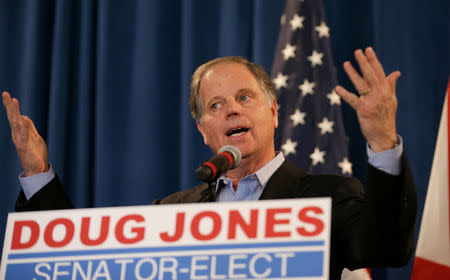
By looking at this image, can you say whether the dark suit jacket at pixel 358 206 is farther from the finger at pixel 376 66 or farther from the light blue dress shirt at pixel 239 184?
the finger at pixel 376 66

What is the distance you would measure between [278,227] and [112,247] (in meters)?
A: 0.33

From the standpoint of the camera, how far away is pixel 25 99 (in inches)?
129

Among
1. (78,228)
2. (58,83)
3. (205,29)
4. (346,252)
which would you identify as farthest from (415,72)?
(78,228)

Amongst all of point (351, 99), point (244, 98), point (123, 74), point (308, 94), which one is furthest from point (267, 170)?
point (123, 74)

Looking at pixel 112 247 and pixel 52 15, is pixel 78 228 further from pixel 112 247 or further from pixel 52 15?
pixel 52 15

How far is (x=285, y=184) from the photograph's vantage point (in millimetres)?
1892

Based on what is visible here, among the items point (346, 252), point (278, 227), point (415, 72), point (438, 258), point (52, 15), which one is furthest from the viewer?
point (52, 15)

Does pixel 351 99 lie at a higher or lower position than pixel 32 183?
higher

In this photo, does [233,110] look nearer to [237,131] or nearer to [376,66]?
[237,131]

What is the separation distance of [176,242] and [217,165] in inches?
12.0

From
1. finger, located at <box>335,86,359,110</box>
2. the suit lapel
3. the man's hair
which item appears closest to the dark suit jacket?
the suit lapel

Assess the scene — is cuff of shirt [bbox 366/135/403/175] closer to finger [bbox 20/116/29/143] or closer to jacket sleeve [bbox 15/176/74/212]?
jacket sleeve [bbox 15/176/74/212]

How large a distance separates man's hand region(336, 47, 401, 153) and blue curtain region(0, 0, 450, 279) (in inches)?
59.4

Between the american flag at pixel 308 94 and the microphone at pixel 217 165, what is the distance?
1.22 metres
